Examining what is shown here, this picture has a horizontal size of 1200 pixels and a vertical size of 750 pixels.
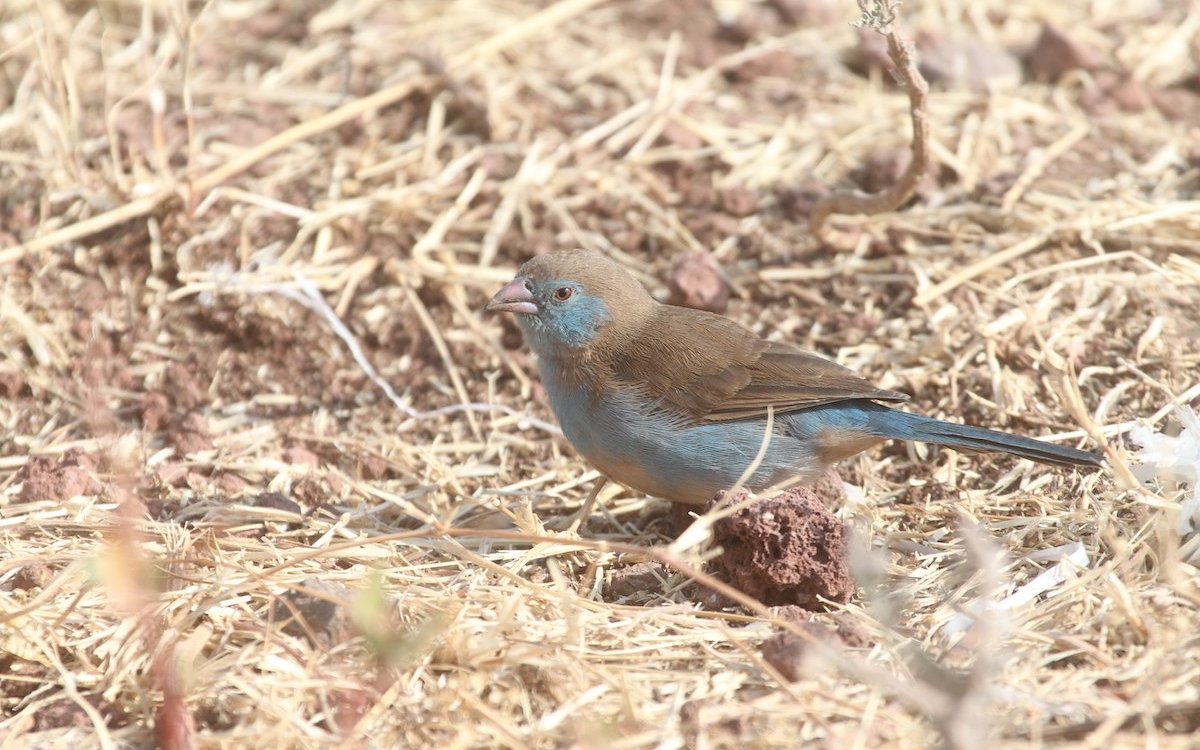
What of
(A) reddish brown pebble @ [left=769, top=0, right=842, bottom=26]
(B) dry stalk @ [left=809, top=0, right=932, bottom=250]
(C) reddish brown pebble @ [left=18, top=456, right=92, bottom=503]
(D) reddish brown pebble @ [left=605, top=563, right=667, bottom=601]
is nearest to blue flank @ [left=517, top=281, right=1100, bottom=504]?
(D) reddish brown pebble @ [left=605, top=563, right=667, bottom=601]

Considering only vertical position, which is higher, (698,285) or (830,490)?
(698,285)

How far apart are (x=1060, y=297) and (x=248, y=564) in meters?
3.36

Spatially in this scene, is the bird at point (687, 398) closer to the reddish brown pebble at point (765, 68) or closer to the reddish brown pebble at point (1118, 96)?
the reddish brown pebble at point (765, 68)

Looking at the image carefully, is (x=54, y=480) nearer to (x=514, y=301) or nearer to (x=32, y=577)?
(x=32, y=577)

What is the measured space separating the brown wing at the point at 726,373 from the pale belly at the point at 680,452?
0.23ft

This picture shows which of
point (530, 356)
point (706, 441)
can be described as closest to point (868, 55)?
point (530, 356)

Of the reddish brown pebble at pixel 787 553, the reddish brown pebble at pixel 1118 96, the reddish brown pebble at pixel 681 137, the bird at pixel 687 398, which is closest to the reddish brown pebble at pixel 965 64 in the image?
the reddish brown pebble at pixel 1118 96

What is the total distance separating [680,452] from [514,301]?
933mm

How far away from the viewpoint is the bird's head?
16.3 ft

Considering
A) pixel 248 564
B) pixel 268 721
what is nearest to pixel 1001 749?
pixel 268 721

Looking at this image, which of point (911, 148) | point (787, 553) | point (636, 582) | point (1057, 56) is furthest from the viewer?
point (1057, 56)

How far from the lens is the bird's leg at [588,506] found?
15.2 ft

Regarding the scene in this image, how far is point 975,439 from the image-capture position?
419 centimetres

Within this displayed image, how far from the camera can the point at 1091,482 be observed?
4.39 m
